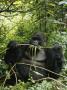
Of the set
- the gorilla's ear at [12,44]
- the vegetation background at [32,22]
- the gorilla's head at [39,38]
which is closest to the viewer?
the gorilla's ear at [12,44]

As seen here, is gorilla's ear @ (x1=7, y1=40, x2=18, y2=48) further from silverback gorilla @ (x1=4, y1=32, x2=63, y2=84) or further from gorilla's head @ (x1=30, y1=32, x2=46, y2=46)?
gorilla's head @ (x1=30, y1=32, x2=46, y2=46)

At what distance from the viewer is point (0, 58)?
5.39 metres

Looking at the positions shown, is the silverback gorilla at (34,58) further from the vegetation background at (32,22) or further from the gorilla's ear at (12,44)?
the vegetation background at (32,22)

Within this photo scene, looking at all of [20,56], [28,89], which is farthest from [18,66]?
[28,89]

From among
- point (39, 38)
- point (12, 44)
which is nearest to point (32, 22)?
point (39, 38)

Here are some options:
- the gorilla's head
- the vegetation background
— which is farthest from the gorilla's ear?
the gorilla's head

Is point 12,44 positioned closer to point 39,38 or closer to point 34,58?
point 39,38

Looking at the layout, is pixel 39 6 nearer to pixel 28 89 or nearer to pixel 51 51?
pixel 51 51

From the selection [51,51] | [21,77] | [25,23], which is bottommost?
[21,77]

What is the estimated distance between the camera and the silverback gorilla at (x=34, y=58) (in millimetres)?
5105

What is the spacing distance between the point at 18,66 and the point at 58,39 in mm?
848

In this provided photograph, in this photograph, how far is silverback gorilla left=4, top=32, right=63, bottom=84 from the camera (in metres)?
A: 5.11

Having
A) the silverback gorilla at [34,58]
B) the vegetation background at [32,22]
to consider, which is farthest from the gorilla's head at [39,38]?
the vegetation background at [32,22]

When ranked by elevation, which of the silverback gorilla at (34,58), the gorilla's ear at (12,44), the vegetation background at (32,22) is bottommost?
the silverback gorilla at (34,58)
